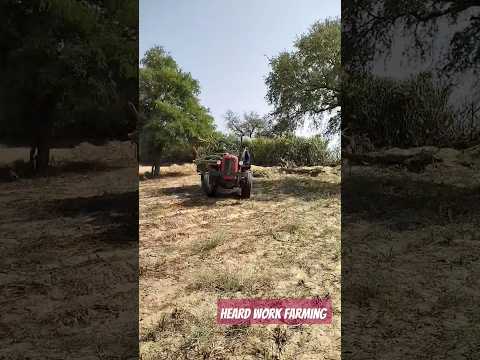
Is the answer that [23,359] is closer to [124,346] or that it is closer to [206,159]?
[124,346]

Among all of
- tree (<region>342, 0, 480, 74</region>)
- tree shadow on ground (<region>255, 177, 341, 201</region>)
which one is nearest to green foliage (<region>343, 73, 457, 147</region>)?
tree (<region>342, 0, 480, 74</region>)

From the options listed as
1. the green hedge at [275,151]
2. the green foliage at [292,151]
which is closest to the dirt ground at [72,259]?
the green hedge at [275,151]

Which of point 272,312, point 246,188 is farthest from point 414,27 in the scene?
point 272,312

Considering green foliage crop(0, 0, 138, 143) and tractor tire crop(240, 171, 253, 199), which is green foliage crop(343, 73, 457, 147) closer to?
tractor tire crop(240, 171, 253, 199)

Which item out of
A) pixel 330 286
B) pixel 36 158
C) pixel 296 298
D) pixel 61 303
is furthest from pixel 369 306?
pixel 36 158

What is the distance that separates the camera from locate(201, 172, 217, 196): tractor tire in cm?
402

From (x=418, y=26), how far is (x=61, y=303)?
458 cm

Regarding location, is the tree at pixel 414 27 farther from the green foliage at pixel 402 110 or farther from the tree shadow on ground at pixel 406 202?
the tree shadow on ground at pixel 406 202

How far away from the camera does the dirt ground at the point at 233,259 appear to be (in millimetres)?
3418

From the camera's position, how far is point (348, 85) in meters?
4.48

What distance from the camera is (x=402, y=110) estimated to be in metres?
4.69

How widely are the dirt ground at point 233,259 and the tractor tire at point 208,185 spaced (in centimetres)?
6

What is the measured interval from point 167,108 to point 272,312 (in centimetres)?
205

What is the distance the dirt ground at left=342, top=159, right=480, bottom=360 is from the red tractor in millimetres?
A: 1199
